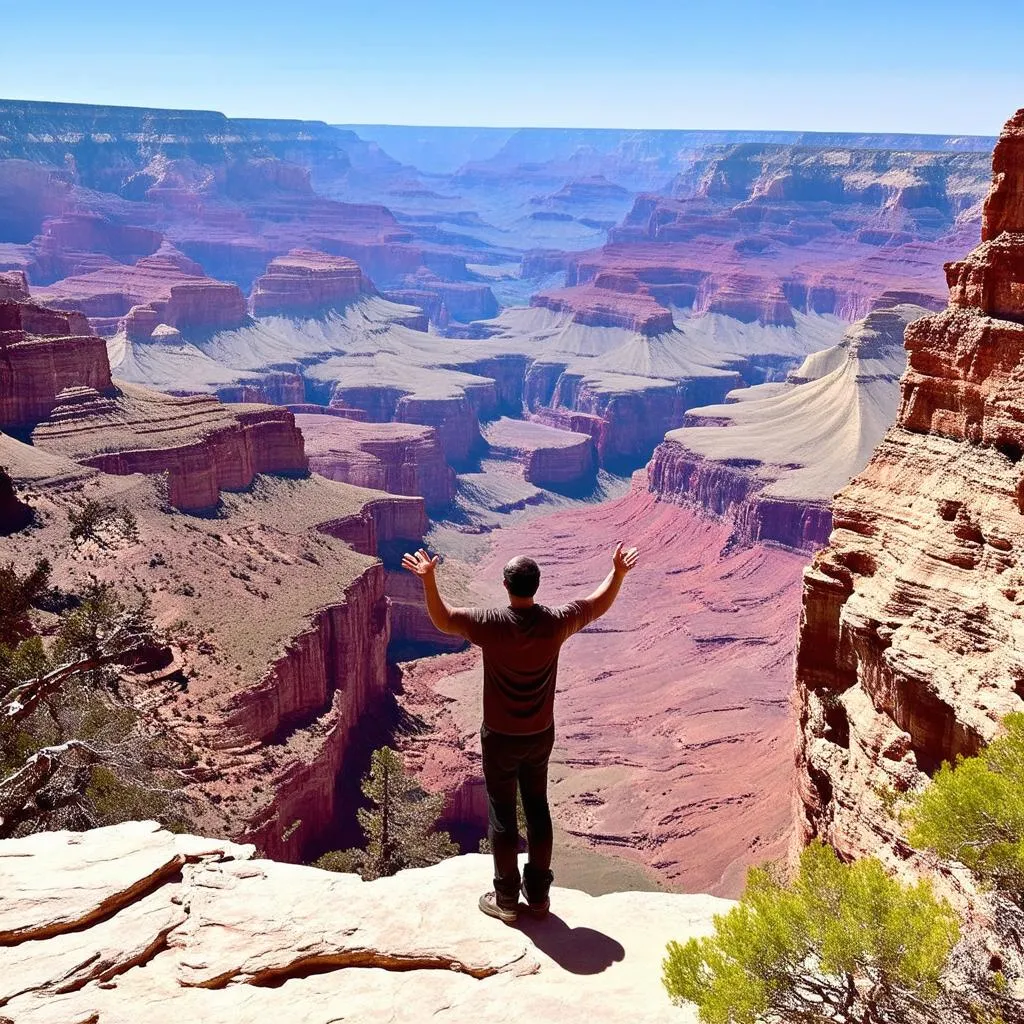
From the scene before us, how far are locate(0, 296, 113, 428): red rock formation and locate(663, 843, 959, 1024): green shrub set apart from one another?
45.8 m

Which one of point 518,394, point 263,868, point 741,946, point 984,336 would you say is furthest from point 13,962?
point 518,394

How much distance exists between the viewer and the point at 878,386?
91.1 metres

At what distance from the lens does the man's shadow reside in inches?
384

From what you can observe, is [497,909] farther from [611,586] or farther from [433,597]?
[611,586]

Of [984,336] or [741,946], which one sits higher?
[984,336]

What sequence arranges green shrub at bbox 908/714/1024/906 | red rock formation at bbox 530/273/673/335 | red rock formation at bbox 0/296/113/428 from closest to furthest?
green shrub at bbox 908/714/1024/906
red rock formation at bbox 0/296/113/428
red rock formation at bbox 530/273/673/335

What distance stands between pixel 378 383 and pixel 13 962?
402ft

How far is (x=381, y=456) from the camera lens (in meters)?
93.2

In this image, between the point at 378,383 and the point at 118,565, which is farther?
the point at 378,383

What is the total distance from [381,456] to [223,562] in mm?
49995

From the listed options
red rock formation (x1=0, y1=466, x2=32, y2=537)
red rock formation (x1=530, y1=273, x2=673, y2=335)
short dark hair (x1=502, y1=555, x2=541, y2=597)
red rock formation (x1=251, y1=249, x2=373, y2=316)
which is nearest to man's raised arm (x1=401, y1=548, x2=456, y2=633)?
short dark hair (x1=502, y1=555, x2=541, y2=597)

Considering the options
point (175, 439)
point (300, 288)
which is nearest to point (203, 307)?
point (300, 288)

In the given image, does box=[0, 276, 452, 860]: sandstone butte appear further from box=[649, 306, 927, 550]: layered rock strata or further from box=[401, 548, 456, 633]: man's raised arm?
box=[649, 306, 927, 550]: layered rock strata

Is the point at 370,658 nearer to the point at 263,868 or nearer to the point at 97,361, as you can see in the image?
the point at 97,361
